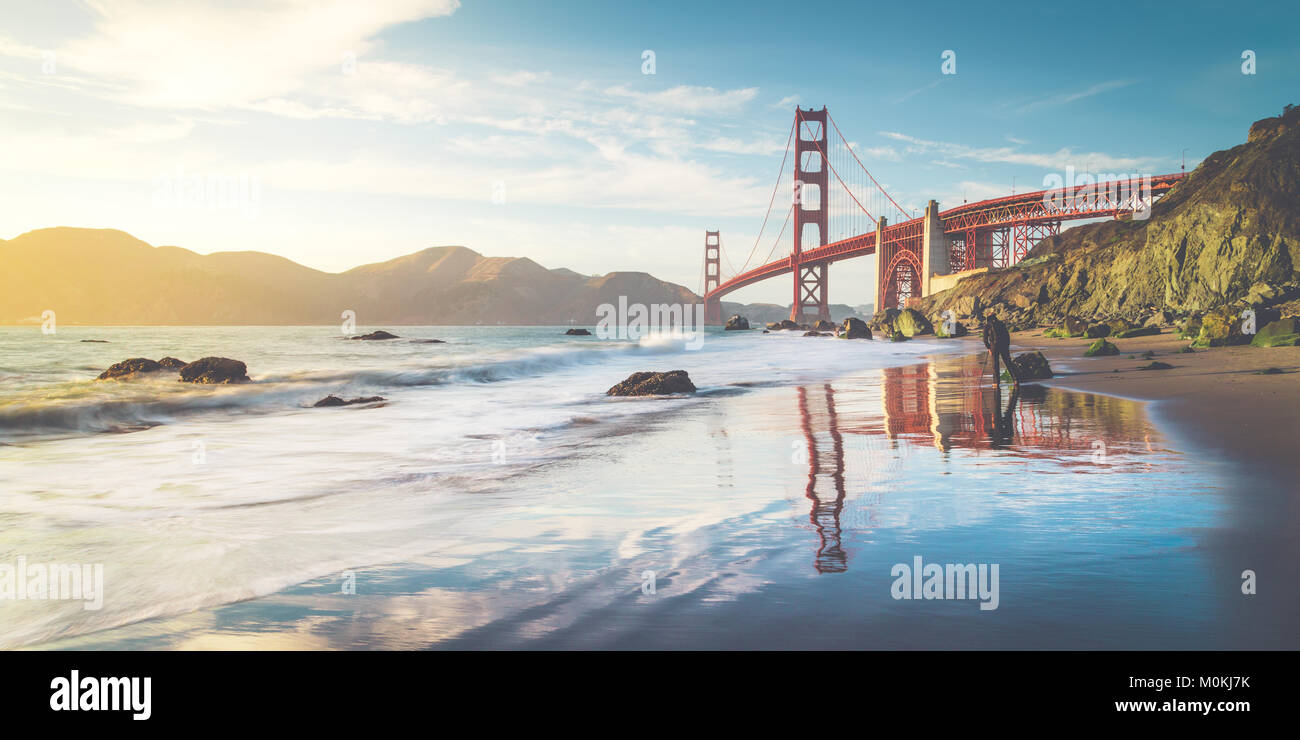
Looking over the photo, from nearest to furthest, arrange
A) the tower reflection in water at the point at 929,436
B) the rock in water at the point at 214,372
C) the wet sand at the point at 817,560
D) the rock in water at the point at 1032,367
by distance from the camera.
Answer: the wet sand at the point at 817,560, the tower reflection in water at the point at 929,436, the rock in water at the point at 1032,367, the rock in water at the point at 214,372

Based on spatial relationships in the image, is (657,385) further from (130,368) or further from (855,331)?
(855,331)

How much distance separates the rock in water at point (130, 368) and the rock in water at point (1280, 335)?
29722mm

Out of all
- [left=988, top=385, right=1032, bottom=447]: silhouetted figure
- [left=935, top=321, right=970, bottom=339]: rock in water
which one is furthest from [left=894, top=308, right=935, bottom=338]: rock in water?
[left=988, top=385, right=1032, bottom=447]: silhouetted figure

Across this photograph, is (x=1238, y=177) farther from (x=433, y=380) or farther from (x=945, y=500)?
(x=945, y=500)

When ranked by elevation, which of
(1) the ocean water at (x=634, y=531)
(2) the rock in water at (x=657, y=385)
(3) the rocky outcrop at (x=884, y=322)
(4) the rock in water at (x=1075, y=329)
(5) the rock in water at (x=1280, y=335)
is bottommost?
(1) the ocean water at (x=634, y=531)

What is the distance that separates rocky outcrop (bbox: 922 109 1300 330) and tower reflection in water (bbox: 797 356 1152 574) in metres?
29.6

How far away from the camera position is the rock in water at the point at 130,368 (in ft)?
60.3

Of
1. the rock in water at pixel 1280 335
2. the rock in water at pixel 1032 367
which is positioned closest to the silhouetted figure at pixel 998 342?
the rock in water at pixel 1032 367

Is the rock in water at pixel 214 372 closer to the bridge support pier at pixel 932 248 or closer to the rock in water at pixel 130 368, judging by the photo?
the rock in water at pixel 130 368

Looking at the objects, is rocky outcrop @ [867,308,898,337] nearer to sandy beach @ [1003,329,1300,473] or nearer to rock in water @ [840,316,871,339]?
rock in water @ [840,316,871,339]

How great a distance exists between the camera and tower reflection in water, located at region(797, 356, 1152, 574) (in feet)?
16.6

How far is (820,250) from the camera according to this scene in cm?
8344
